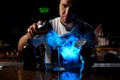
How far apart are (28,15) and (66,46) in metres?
1.45

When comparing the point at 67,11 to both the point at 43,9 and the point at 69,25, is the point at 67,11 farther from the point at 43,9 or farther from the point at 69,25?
the point at 43,9

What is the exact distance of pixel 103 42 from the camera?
280cm

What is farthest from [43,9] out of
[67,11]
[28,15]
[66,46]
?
[66,46]

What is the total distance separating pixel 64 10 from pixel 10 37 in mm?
1420

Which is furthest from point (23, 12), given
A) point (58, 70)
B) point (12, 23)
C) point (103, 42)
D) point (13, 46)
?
point (58, 70)

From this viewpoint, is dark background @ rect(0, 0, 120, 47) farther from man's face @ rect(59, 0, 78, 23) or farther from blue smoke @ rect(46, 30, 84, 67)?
blue smoke @ rect(46, 30, 84, 67)

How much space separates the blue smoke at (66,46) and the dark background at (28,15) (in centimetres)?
110

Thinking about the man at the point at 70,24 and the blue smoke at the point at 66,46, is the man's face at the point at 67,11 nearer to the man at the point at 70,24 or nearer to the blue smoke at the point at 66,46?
the man at the point at 70,24

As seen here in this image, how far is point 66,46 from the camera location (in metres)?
1.88

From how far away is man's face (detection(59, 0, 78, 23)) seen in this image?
199 centimetres

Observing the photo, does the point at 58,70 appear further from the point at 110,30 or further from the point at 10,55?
the point at 110,30

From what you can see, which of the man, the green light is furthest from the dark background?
the man

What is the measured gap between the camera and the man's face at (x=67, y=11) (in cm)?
199

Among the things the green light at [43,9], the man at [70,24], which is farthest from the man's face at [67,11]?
the green light at [43,9]
